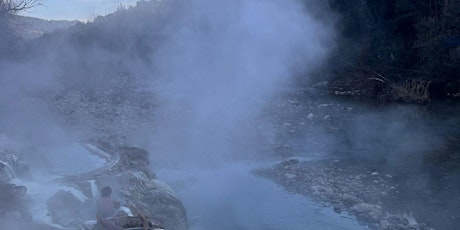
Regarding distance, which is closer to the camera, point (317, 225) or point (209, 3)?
point (317, 225)

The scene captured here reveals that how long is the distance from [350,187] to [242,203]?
162 cm

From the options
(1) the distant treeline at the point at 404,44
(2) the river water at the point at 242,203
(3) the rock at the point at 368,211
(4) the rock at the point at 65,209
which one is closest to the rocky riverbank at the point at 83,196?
(4) the rock at the point at 65,209

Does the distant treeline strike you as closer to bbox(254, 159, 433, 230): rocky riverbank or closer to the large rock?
bbox(254, 159, 433, 230): rocky riverbank

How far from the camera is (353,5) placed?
19.1 metres

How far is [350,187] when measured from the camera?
7953 millimetres

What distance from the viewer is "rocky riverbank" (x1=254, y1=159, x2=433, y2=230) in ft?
22.5

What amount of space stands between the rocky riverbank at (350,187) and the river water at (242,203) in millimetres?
186

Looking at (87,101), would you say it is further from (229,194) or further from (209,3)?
(229,194)

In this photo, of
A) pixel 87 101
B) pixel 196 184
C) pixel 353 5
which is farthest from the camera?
pixel 353 5

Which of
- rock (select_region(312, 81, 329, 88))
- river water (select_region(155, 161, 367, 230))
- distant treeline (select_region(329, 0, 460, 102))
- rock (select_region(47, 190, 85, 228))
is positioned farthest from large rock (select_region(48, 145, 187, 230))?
rock (select_region(312, 81, 329, 88))

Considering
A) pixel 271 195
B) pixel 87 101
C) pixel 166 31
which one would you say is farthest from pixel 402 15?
pixel 271 195

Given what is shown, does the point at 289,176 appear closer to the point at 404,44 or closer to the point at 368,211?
the point at 368,211

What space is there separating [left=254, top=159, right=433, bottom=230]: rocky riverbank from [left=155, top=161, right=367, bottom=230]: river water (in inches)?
7.3

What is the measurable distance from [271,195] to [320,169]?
1.25 metres
